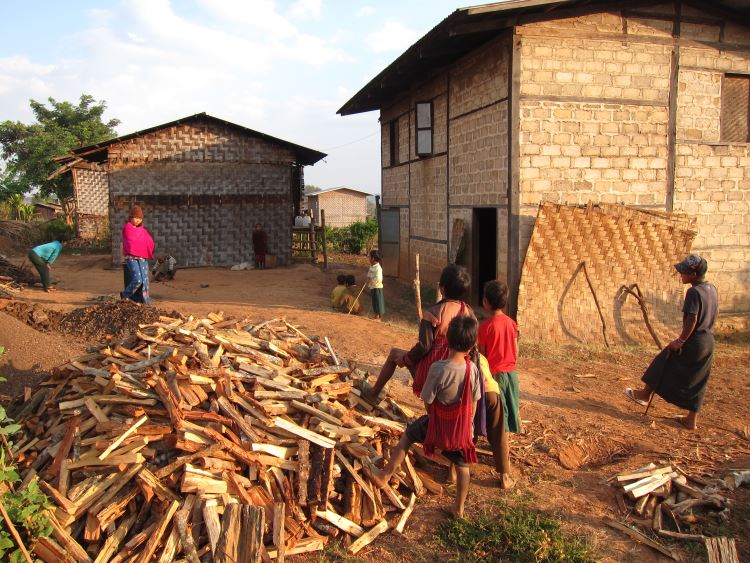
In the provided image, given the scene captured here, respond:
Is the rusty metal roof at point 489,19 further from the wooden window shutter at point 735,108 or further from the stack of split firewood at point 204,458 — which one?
the stack of split firewood at point 204,458

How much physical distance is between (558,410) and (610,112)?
545cm

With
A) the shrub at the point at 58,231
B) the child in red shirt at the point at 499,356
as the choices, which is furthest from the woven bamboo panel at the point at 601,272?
the shrub at the point at 58,231

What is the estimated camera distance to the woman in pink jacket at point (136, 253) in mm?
8688

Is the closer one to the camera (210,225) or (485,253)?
(485,253)

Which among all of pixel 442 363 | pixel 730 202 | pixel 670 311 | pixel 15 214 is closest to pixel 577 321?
pixel 670 311

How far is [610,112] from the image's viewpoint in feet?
30.9

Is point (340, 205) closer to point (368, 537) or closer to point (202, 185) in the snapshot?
point (202, 185)

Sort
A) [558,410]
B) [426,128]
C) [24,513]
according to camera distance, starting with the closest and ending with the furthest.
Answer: [24,513], [558,410], [426,128]

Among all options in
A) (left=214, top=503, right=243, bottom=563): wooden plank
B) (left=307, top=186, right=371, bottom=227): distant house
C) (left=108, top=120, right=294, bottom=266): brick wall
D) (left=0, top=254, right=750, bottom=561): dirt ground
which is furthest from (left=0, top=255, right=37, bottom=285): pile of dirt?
(left=307, top=186, right=371, bottom=227): distant house

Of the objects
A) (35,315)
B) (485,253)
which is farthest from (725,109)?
(35,315)

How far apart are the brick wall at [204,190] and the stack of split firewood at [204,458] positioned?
11.6m

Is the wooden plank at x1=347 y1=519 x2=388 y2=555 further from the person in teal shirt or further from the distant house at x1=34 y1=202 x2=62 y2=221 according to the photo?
the distant house at x1=34 y1=202 x2=62 y2=221

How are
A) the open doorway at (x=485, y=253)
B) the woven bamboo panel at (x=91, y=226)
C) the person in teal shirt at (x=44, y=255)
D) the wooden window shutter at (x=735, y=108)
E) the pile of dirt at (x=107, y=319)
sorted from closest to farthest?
1. the pile of dirt at (x=107, y=319)
2. the wooden window shutter at (x=735, y=108)
3. the person in teal shirt at (x=44, y=255)
4. the open doorway at (x=485, y=253)
5. the woven bamboo panel at (x=91, y=226)

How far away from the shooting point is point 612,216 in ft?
30.3
